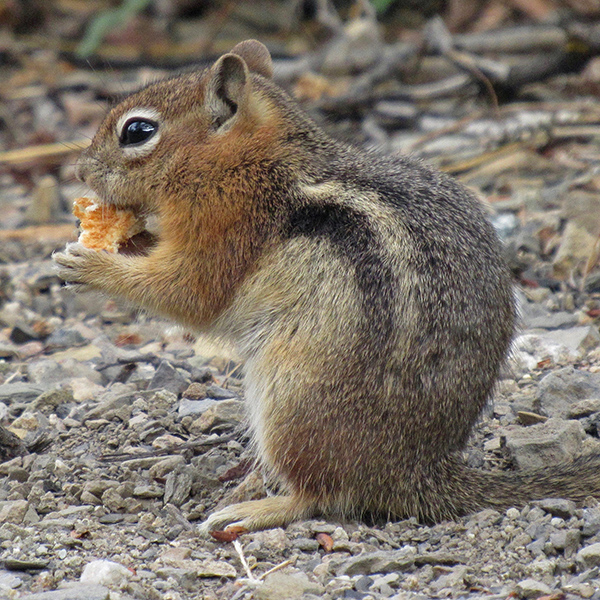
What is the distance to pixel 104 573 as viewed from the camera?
3.31m

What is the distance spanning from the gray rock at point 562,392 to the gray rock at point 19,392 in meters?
2.66

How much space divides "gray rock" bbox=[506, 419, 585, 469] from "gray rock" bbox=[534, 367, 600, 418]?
33 centimetres

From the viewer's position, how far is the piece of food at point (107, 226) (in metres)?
4.81

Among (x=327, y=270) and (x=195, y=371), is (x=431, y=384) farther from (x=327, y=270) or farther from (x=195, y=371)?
(x=195, y=371)

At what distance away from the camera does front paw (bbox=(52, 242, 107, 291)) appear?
15.1 feet

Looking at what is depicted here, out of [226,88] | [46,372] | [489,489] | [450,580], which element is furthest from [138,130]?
[450,580]

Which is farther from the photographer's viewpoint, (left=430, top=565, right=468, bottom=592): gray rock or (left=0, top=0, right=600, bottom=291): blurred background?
(left=0, top=0, right=600, bottom=291): blurred background

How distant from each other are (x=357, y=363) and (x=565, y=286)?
2.88m

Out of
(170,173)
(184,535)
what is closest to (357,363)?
(184,535)

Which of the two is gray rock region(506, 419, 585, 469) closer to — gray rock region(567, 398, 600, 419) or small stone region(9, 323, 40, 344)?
gray rock region(567, 398, 600, 419)

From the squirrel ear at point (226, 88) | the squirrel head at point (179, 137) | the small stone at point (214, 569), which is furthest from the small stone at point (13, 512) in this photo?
the squirrel ear at point (226, 88)

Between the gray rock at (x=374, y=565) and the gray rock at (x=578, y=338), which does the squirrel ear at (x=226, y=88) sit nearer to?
the gray rock at (x=374, y=565)

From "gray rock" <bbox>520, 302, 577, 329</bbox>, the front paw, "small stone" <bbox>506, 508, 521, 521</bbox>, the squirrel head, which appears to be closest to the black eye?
the squirrel head

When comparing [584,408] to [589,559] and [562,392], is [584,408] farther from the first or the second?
[589,559]
